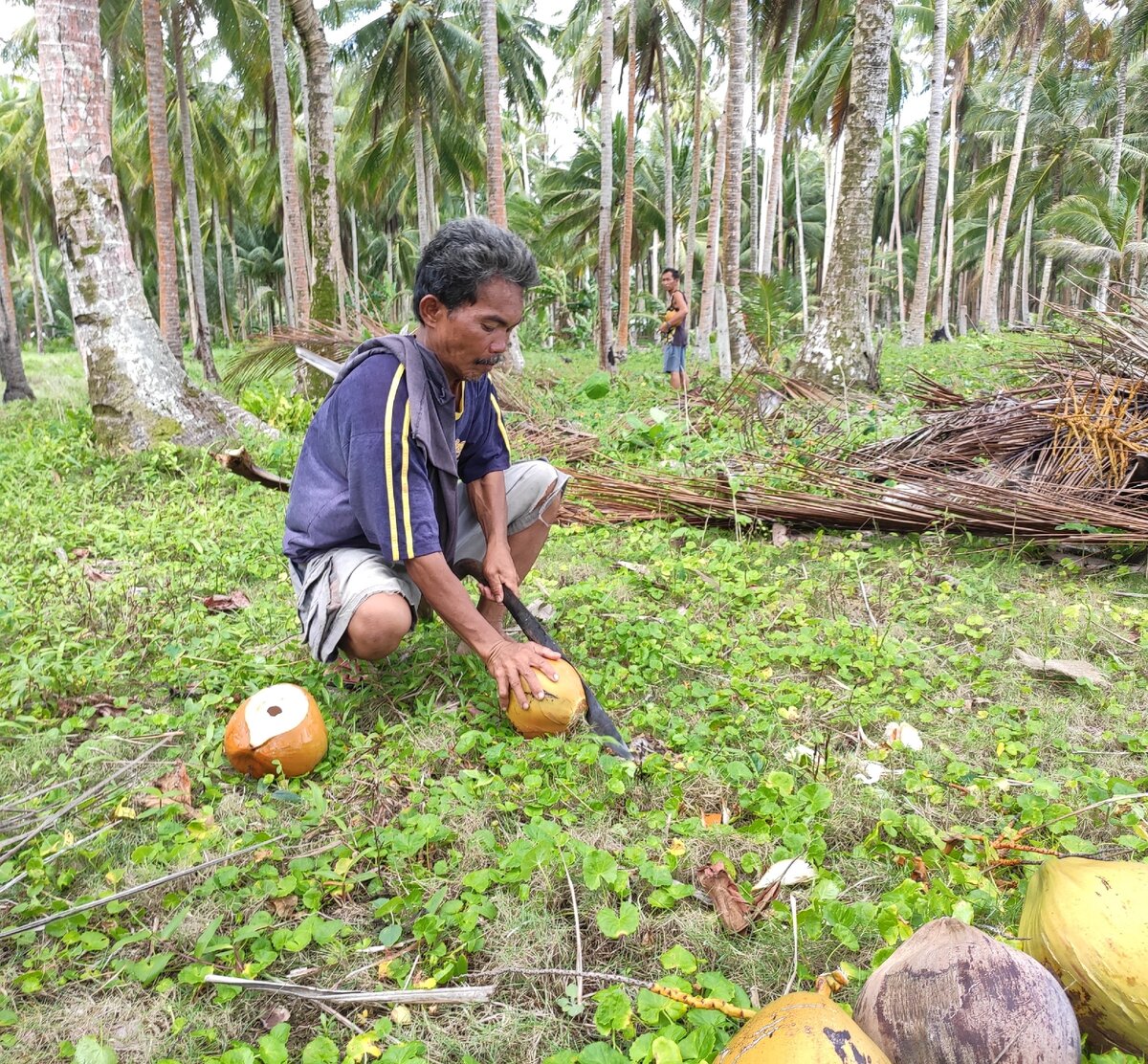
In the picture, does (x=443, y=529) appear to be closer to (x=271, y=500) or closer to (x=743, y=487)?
(x=743, y=487)

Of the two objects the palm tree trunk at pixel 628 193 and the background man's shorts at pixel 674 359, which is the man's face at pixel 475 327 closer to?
the background man's shorts at pixel 674 359

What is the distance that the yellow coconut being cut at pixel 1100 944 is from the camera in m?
1.29

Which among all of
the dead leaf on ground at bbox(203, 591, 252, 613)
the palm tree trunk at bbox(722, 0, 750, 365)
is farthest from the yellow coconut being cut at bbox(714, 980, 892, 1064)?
the palm tree trunk at bbox(722, 0, 750, 365)

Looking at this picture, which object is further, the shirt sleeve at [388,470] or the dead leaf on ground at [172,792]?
the shirt sleeve at [388,470]

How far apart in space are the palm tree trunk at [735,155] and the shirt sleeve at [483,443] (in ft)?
26.5

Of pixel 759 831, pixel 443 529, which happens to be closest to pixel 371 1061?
pixel 759 831

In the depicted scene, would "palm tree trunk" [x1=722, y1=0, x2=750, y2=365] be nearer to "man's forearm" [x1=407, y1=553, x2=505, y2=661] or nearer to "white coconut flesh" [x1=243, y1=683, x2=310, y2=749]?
"man's forearm" [x1=407, y1=553, x2=505, y2=661]

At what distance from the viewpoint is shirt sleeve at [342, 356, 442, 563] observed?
91.2 inches

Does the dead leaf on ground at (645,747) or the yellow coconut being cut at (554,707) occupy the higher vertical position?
the yellow coconut being cut at (554,707)

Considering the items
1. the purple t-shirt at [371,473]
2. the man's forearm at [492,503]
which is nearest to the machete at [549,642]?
the man's forearm at [492,503]

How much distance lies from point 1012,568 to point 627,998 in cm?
311

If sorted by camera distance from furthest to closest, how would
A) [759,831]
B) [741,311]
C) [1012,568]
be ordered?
1. [741,311]
2. [1012,568]
3. [759,831]

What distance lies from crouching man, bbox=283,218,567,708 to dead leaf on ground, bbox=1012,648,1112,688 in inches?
71.6

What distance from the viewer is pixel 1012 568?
3826mm
